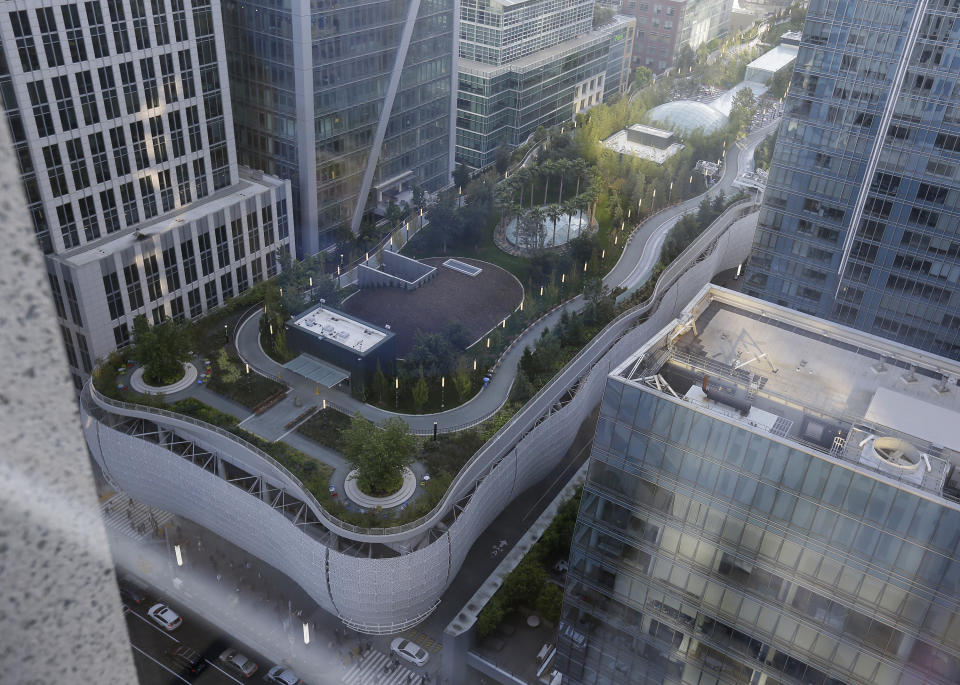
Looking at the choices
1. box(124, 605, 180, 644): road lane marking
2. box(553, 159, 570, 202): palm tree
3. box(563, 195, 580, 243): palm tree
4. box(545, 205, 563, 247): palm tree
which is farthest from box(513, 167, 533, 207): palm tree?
box(124, 605, 180, 644): road lane marking

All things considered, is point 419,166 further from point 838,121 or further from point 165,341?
point 838,121

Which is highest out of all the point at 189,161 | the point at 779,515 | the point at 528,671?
the point at 779,515

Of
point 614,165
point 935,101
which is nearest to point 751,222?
point 614,165

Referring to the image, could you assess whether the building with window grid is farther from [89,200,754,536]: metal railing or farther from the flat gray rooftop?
the flat gray rooftop

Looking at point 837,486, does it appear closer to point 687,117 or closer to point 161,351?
point 161,351

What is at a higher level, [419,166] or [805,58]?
[805,58]

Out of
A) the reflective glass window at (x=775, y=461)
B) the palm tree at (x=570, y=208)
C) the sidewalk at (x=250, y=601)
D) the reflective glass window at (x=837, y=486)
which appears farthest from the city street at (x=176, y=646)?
the palm tree at (x=570, y=208)

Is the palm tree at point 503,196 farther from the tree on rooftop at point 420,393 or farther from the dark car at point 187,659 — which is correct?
the dark car at point 187,659
